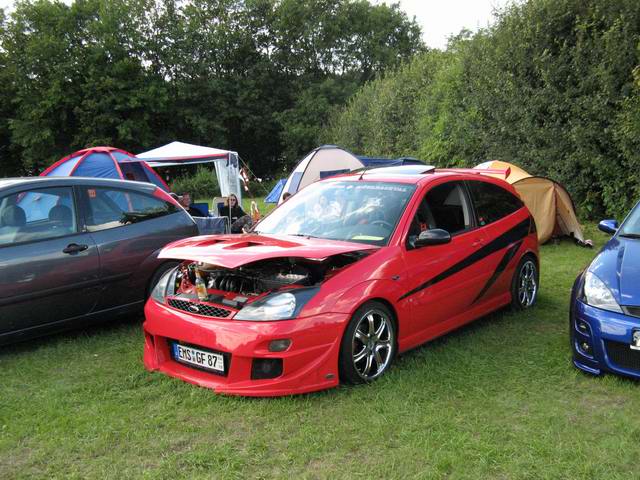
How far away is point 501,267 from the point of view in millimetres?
5438

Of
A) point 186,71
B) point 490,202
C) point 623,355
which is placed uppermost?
point 186,71

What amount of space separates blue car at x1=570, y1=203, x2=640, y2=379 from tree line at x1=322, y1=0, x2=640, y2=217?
21.5ft

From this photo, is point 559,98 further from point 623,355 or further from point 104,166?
point 104,166

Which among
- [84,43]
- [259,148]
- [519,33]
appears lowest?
[259,148]

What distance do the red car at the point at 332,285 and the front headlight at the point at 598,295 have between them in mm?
1021

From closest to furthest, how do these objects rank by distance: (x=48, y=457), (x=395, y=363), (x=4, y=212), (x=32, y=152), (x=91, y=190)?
(x=48, y=457) → (x=395, y=363) → (x=4, y=212) → (x=91, y=190) → (x=32, y=152)

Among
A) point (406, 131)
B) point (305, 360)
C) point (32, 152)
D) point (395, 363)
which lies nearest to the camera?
point (305, 360)

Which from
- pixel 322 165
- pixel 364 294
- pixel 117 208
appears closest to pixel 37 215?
pixel 117 208

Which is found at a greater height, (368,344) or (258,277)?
(258,277)

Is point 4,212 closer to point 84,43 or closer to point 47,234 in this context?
point 47,234

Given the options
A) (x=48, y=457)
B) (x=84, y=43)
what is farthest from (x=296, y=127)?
(x=48, y=457)

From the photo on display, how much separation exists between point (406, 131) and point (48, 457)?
1917cm

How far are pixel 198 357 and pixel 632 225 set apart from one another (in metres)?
3.82

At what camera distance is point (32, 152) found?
111 feet
